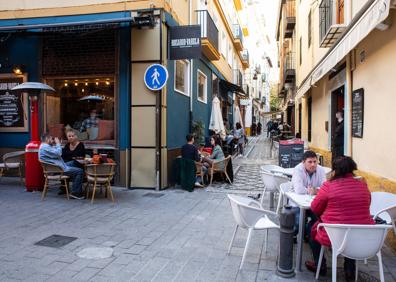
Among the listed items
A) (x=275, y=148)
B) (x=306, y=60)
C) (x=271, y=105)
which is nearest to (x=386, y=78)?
(x=306, y=60)

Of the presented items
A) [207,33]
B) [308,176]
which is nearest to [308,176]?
[308,176]

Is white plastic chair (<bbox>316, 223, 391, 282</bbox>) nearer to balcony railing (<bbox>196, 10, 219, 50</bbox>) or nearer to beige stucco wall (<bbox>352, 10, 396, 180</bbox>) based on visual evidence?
beige stucco wall (<bbox>352, 10, 396, 180</bbox>)

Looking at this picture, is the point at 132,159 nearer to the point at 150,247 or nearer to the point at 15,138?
the point at 15,138

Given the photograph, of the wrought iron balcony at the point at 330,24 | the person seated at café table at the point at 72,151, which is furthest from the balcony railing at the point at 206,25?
the person seated at café table at the point at 72,151

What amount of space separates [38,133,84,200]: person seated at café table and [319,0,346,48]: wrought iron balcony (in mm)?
6456

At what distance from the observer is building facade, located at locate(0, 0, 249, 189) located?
9.19 meters

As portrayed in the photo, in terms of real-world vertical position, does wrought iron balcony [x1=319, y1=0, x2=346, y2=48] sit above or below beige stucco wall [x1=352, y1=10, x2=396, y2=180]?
above

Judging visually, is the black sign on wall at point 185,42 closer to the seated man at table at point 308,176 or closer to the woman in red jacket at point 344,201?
the seated man at table at point 308,176

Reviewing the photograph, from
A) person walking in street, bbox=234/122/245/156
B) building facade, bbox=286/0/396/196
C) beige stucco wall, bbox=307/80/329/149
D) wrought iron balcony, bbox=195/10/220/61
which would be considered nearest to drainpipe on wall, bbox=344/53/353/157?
building facade, bbox=286/0/396/196

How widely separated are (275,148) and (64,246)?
17.5 meters

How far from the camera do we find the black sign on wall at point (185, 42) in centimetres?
934

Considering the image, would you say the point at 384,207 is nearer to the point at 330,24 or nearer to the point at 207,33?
the point at 330,24

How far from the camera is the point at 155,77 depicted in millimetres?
8992

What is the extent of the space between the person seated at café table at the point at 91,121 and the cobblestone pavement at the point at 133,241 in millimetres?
2493
